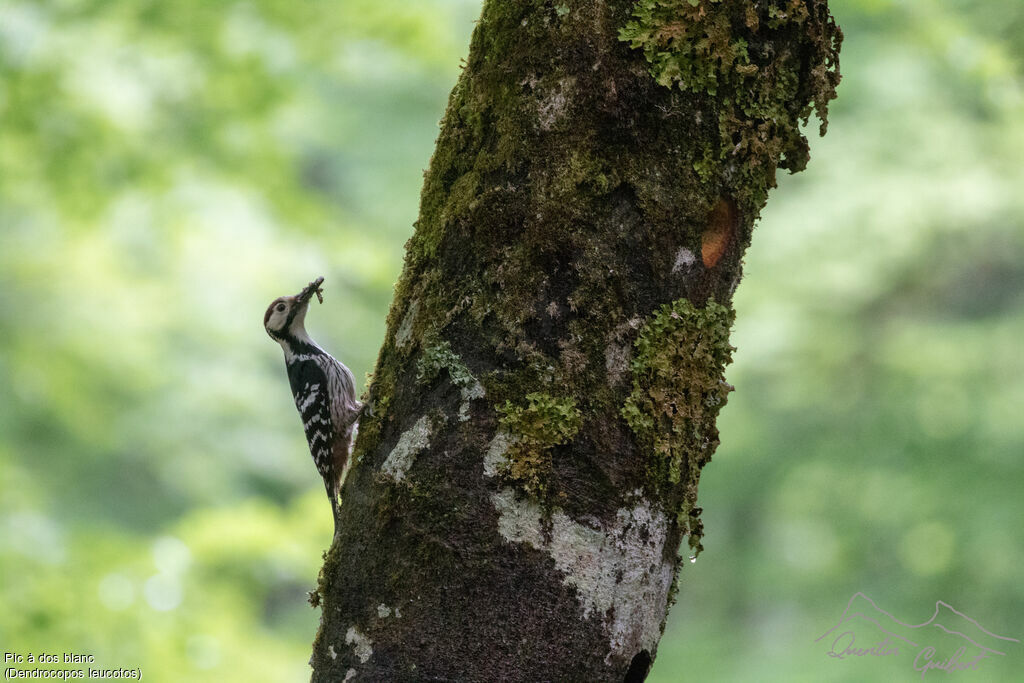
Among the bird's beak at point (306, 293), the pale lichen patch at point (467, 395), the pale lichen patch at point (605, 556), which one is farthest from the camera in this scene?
the bird's beak at point (306, 293)

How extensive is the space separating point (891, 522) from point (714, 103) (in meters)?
7.29

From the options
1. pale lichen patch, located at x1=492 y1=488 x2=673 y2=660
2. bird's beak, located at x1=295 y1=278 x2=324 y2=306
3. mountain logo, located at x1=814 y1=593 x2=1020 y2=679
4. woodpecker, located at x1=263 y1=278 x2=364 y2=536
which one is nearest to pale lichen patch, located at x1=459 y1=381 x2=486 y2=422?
pale lichen patch, located at x1=492 y1=488 x2=673 y2=660

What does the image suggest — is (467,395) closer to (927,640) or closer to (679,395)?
(679,395)

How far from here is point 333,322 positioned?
A: 39.0 feet

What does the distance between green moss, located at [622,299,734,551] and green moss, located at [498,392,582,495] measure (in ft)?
0.44

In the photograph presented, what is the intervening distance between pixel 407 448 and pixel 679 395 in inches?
23.6

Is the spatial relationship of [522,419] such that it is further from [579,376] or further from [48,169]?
[48,169]

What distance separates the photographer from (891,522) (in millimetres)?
8453

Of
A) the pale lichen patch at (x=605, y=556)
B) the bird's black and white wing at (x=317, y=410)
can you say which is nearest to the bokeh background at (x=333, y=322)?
the bird's black and white wing at (x=317, y=410)

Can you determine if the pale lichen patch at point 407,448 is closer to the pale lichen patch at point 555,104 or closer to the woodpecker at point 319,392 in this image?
the pale lichen patch at point 555,104

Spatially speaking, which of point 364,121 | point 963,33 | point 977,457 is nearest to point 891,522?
point 977,457

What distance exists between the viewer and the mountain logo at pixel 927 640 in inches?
296

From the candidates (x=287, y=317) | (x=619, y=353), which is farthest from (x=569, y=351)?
(x=287, y=317)

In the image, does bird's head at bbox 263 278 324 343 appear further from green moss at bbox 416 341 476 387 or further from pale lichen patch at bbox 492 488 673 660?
pale lichen patch at bbox 492 488 673 660
